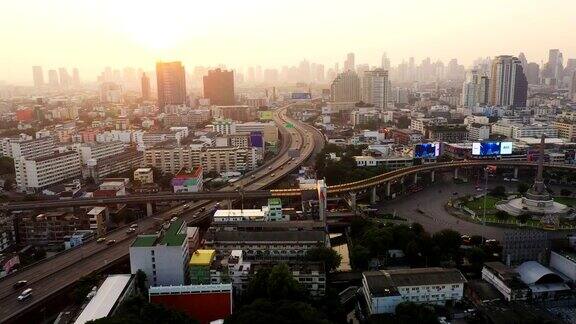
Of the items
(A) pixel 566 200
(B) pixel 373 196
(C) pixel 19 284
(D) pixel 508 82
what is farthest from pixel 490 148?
(D) pixel 508 82

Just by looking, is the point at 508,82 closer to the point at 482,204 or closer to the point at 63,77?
the point at 482,204

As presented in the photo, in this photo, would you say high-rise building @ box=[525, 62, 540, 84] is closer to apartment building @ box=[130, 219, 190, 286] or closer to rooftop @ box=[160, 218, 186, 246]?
rooftop @ box=[160, 218, 186, 246]

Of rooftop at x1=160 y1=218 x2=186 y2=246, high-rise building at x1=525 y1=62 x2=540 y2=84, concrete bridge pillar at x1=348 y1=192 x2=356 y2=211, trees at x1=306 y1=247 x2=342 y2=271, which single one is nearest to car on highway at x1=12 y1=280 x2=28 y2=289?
rooftop at x1=160 y1=218 x2=186 y2=246

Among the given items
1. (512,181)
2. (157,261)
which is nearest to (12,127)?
(157,261)

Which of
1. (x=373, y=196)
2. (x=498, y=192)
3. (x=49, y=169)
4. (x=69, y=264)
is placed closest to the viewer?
(x=69, y=264)

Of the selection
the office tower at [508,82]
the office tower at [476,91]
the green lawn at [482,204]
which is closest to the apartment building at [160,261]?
the green lawn at [482,204]
